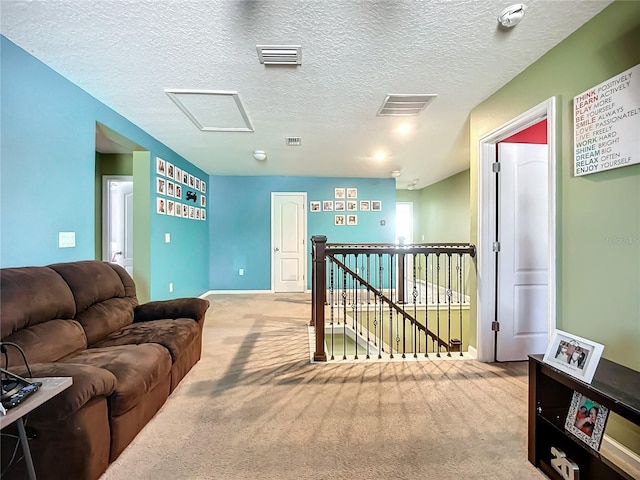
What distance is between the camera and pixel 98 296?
2.27 m

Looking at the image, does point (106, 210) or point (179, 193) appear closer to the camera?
point (106, 210)

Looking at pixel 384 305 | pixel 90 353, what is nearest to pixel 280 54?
pixel 90 353

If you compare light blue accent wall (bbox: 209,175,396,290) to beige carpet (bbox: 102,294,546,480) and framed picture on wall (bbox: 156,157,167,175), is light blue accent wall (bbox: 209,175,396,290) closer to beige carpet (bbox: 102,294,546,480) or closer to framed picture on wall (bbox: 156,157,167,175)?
framed picture on wall (bbox: 156,157,167,175)

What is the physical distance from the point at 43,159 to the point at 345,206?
4.90 metres

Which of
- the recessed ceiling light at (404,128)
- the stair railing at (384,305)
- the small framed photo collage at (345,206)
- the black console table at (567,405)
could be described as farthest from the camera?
the small framed photo collage at (345,206)

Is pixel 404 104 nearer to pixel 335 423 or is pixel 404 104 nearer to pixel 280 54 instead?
pixel 280 54

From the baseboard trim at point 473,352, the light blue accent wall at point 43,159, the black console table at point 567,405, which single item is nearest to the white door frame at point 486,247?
the baseboard trim at point 473,352

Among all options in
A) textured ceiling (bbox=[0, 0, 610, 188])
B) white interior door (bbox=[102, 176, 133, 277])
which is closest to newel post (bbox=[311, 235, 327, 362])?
textured ceiling (bbox=[0, 0, 610, 188])

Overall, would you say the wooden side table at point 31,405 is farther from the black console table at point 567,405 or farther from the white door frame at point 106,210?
the white door frame at point 106,210

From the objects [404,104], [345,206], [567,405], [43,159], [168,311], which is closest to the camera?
[567,405]

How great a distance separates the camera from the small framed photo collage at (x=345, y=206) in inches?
251

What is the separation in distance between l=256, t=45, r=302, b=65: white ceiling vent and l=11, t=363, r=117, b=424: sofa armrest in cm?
203

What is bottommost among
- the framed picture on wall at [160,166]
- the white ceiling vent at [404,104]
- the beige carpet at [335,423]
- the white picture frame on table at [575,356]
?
the beige carpet at [335,423]

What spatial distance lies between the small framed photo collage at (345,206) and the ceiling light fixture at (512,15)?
4.68 m
